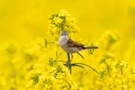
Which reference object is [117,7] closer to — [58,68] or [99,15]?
[99,15]

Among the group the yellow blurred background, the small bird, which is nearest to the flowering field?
the yellow blurred background

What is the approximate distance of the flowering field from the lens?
24.9 ft

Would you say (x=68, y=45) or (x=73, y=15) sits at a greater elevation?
(x=73, y=15)

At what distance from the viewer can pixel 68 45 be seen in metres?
7.54

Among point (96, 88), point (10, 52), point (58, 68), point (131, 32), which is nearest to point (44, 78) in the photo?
point (58, 68)

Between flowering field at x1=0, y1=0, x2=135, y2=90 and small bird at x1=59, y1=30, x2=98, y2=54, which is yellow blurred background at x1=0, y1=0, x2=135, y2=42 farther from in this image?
small bird at x1=59, y1=30, x2=98, y2=54

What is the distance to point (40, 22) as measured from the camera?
36438 millimetres

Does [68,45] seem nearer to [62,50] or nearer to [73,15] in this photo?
[62,50]

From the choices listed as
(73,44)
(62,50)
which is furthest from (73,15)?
(73,44)

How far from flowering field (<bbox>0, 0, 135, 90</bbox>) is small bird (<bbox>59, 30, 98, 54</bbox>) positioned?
0.11 meters

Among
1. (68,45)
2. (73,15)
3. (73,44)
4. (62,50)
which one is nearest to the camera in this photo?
(68,45)

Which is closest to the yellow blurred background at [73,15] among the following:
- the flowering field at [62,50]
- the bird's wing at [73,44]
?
the flowering field at [62,50]

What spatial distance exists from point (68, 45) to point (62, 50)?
0.47m

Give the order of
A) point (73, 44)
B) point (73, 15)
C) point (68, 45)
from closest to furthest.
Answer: point (68, 45) → point (73, 44) → point (73, 15)
